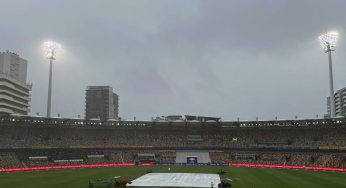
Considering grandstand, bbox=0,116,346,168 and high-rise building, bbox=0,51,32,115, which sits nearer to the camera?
grandstand, bbox=0,116,346,168

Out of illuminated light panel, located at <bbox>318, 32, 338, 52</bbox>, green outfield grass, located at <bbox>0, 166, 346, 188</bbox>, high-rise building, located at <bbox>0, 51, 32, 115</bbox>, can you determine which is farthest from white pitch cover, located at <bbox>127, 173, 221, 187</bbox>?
high-rise building, located at <bbox>0, 51, 32, 115</bbox>

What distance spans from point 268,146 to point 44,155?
64637 mm

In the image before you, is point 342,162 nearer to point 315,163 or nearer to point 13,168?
point 315,163

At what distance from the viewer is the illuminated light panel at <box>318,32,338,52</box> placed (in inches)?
3871

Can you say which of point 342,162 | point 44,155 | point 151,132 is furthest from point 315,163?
point 44,155

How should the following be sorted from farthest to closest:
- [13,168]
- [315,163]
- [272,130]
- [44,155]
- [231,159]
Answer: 1. [272,130]
2. [231,159]
3. [44,155]
4. [315,163]
5. [13,168]

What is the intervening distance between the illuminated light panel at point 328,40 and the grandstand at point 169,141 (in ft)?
65.4

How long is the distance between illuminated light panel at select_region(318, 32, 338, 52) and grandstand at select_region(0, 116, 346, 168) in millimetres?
19938

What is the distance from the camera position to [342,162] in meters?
88.6

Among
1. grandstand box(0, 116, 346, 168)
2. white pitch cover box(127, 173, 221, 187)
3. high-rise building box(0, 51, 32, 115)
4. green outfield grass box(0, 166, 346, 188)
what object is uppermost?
high-rise building box(0, 51, 32, 115)

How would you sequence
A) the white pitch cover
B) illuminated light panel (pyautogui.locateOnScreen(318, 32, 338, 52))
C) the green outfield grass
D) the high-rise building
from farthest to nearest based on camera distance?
1. the high-rise building
2. illuminated light panel (pyautogui.locateOnScreen(318, 32, 338, 52))
3. the green outfield grass
4. the white pitch cover

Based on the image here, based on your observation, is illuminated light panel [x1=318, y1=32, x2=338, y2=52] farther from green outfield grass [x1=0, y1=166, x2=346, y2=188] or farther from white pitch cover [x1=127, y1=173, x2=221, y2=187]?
white pitch cover [x1=127, y1=173, x2=221, y2=187]


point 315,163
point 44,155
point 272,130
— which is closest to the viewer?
point 315,163

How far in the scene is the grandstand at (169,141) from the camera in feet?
323
